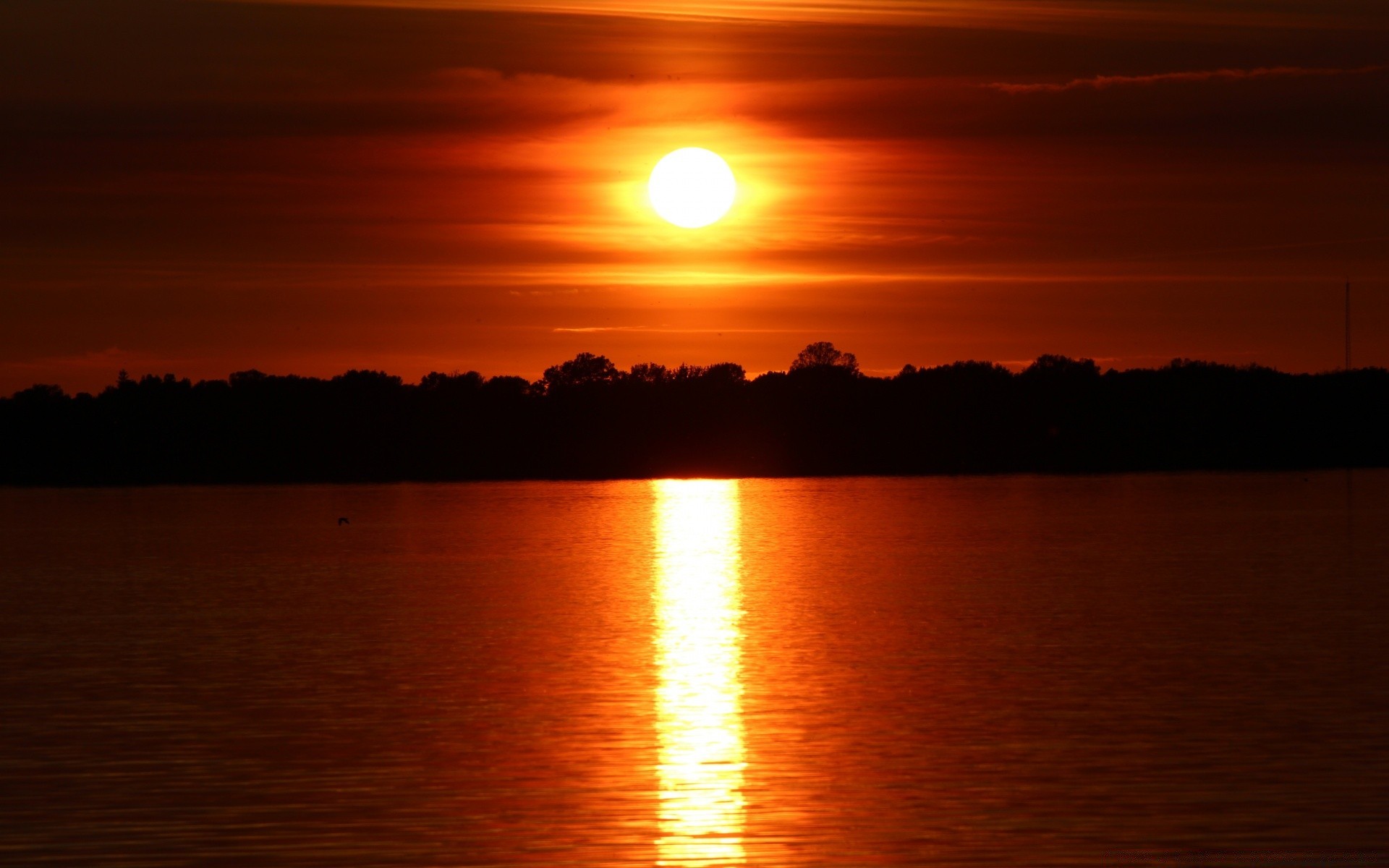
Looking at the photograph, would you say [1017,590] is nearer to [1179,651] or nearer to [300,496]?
[1179,651]

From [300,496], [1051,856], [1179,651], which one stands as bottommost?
[1051,856]

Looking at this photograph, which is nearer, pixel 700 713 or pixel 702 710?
pixel 700 713

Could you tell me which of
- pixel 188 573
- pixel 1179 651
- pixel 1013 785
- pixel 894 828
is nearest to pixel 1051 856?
pixel 894 828

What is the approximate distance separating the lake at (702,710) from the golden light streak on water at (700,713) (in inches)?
3.9

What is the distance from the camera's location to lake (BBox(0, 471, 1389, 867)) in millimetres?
19953

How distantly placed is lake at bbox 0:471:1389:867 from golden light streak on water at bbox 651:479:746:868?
0.10 m

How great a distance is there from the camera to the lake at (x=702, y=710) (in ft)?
65.5

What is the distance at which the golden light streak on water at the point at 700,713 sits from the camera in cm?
1973

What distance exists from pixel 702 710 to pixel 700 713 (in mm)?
332

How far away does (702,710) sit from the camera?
28.9 metres

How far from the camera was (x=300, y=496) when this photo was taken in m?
Answer: 154

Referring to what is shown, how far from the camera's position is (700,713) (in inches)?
1126

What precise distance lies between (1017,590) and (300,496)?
111711 millimetres

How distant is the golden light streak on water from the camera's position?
777 inches
